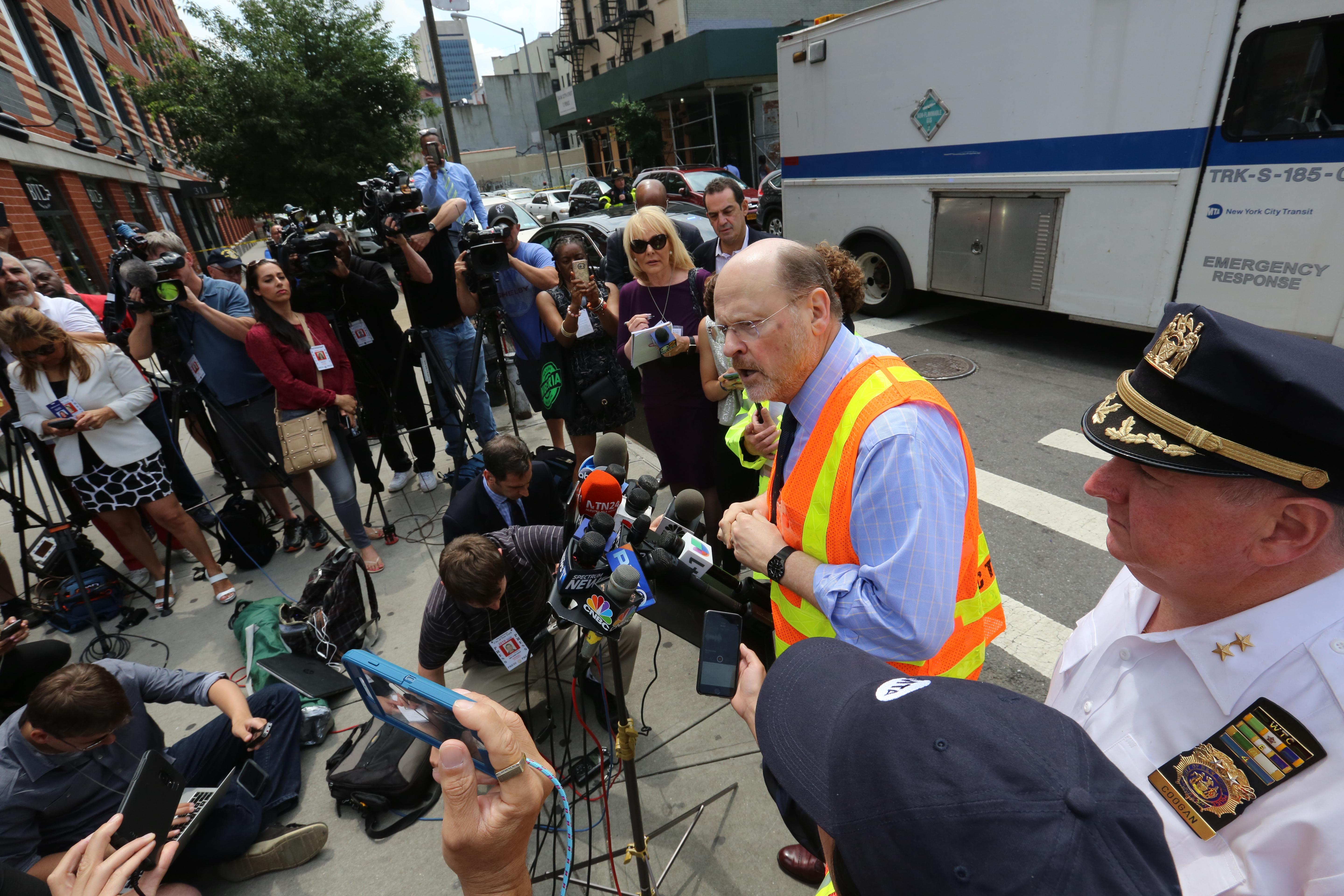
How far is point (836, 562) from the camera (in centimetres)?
157

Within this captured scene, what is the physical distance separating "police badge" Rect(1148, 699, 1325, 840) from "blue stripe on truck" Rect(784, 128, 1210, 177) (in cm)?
601

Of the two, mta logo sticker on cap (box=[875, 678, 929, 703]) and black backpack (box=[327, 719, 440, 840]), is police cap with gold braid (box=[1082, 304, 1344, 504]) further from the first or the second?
black backpack (box=[327, 719, 440, 840])

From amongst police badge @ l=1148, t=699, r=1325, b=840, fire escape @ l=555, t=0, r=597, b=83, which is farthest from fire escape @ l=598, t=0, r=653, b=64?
police badge @ l=1148, t=699, r=1325, b=840

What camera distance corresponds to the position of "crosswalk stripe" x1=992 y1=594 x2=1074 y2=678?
9.72 ft

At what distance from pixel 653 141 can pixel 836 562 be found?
28772 millimetres

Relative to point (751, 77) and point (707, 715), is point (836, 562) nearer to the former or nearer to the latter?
point (707, 715)

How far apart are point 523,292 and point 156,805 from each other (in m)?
3.68

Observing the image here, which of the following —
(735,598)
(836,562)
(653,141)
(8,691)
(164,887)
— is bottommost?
(164,887)

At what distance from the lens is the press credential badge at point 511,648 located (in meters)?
2.48

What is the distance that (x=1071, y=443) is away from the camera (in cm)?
481

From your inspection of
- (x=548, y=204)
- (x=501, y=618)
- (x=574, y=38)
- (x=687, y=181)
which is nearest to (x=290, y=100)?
(x=548, y=204)

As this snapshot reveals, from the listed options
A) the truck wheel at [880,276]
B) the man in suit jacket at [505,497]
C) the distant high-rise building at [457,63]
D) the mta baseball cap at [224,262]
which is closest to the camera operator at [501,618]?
the man in suit jacket at [505,497]

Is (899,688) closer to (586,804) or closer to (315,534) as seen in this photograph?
(586,804)

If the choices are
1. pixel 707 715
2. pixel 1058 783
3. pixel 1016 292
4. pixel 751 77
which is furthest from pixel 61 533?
pixel 751 77
